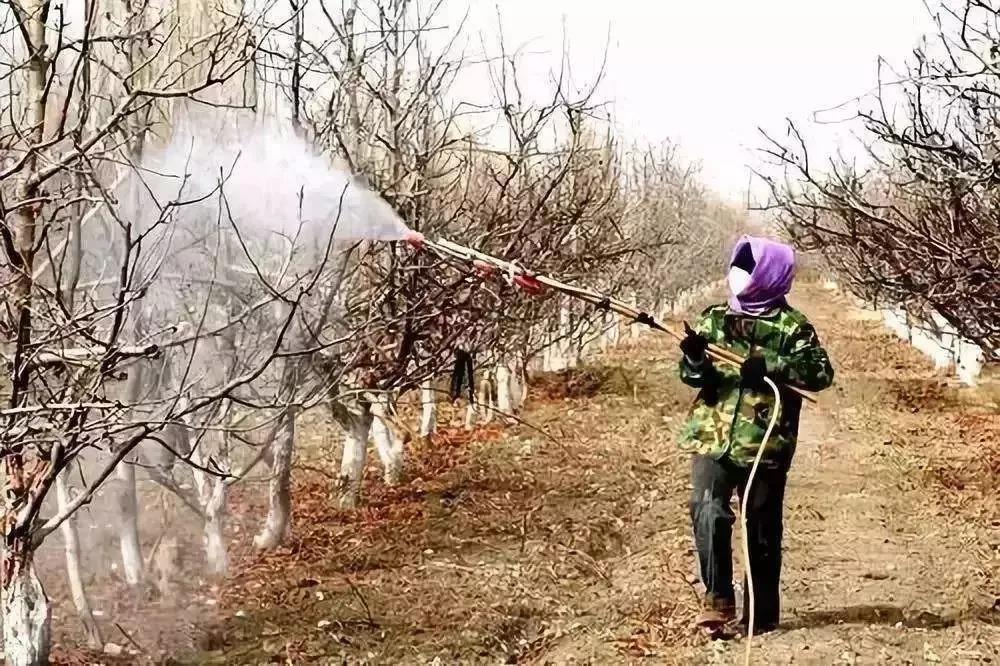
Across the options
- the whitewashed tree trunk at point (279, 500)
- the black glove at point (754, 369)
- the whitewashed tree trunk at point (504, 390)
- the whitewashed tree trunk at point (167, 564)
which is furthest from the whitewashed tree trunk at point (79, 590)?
the whitewashed tree trunk at point (504, 390)

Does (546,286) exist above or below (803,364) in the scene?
above

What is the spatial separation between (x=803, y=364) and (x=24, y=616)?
11.7ft

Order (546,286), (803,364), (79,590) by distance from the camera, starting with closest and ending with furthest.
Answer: (546,286)
(803,364)
(79,590)

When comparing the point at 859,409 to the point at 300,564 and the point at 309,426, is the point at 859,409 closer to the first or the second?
the point at 309,426

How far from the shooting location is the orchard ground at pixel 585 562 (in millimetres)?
5516

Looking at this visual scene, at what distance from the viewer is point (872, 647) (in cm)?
494

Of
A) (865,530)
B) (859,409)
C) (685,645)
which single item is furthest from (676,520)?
(859,409)

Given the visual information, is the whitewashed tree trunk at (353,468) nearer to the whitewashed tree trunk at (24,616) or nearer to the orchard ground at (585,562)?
the orchard ground at (585,562)

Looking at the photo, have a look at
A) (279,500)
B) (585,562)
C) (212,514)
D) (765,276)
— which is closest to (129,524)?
(212,514)

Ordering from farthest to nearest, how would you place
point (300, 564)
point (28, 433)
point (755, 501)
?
point (300, 564)
point (755, 501)
point (28, 433)

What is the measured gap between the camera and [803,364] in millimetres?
4668

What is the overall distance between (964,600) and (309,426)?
9.68 meters

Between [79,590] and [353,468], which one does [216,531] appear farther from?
[353,468]

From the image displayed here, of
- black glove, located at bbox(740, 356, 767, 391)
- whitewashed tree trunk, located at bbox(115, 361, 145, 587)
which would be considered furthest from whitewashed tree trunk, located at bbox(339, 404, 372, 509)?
black glove, located at bbox(740, 356, 767, 391)
